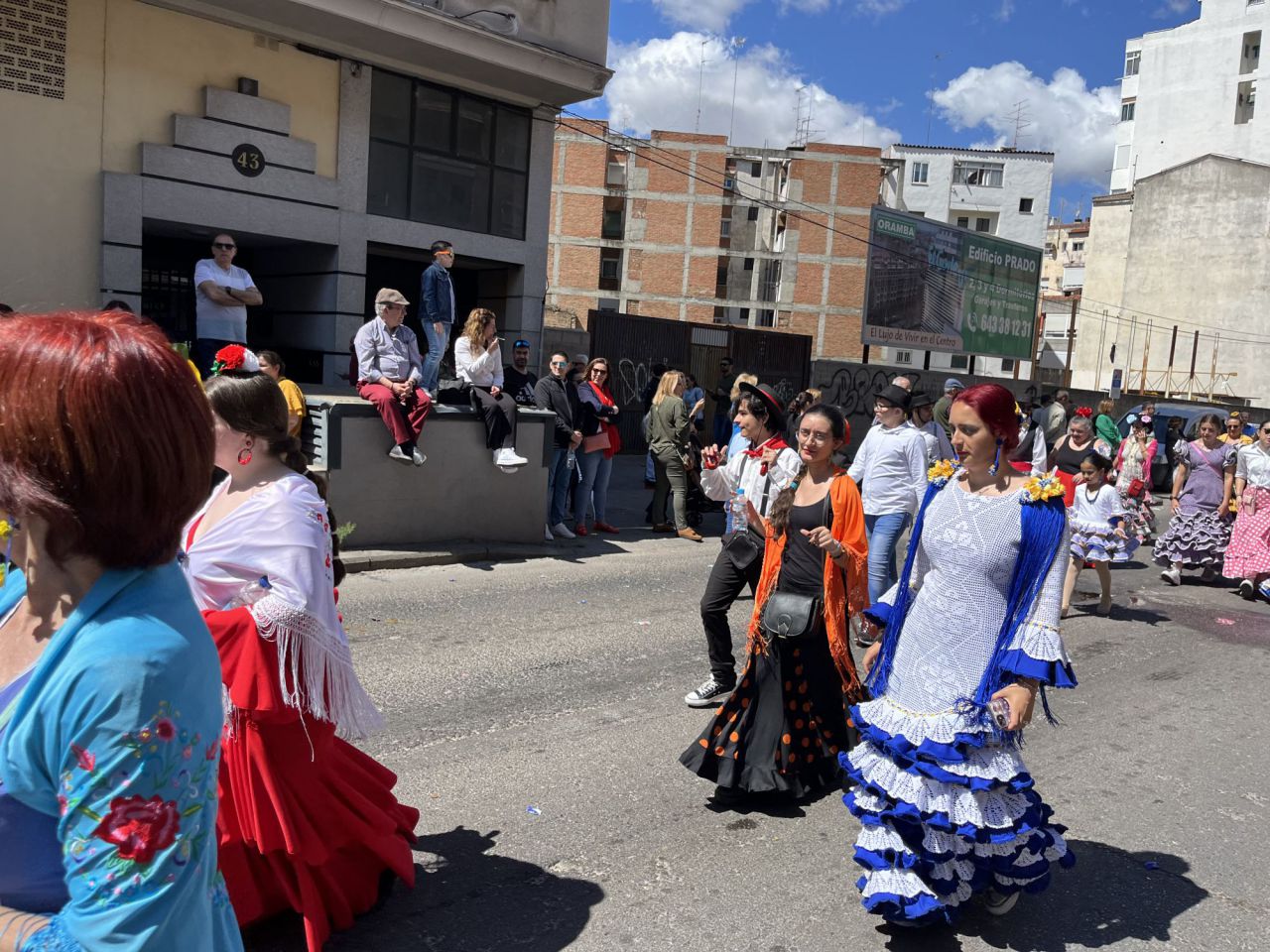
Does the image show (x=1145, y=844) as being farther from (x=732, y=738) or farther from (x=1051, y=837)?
(x=732, y=738)

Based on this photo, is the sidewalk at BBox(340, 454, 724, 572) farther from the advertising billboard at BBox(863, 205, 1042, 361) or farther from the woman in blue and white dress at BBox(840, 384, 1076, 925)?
the advertising billboard at BBox(863, 205, 1042, 361)

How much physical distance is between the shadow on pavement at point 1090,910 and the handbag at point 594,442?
7807 millimetres

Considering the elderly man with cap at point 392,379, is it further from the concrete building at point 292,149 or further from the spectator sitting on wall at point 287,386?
the concrete building at point 292,149

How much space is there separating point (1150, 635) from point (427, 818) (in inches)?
275

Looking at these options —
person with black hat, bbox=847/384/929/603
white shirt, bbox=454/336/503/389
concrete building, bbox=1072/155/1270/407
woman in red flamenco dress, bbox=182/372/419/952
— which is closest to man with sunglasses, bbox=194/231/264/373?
white shirt, bbox=454/336/503/389

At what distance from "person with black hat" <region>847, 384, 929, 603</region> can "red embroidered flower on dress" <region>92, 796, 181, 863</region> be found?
6.77 metres

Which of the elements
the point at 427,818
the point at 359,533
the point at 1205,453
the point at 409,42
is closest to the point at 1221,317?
the point at 1205,453

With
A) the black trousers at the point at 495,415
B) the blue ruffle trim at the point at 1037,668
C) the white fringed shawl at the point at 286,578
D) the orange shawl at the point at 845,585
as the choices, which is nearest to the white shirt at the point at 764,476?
the orange shawl at the point at 845,585

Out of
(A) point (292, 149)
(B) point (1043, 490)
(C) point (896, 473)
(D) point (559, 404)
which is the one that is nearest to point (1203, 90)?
(A) point (292, 149)

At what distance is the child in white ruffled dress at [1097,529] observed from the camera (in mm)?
9781

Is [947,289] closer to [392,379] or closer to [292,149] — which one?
[292,149]

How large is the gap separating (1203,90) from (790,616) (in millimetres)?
62246

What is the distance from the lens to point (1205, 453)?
12133mm

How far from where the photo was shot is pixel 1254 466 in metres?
11.4
